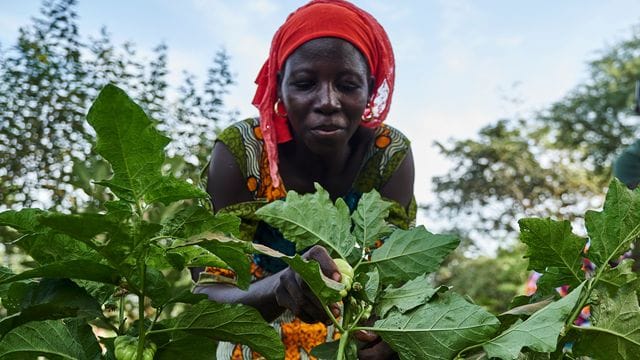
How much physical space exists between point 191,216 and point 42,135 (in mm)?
3745

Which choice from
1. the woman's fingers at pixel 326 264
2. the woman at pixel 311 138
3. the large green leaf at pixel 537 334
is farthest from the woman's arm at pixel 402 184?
the large green leaf at pixel 537 334

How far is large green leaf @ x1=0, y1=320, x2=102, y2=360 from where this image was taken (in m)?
0.76

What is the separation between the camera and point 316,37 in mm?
1807

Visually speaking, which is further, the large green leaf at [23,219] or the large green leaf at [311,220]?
the large green leaf at [311,220]

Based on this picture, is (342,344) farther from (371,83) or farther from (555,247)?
(371,83)

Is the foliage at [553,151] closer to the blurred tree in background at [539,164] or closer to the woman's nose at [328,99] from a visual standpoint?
the blurred tree in background at [539,164]

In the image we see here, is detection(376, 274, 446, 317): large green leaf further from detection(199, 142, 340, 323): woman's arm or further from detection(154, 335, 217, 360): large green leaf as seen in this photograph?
detection(154, 335, 217, 360): large green leaf

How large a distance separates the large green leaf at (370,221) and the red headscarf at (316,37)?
0.95 m

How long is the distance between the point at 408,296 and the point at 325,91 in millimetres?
971

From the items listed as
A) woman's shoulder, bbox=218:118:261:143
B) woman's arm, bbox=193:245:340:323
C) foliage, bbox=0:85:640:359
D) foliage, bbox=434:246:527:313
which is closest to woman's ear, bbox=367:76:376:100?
woman's shoulder, bbox=218:118:261:143

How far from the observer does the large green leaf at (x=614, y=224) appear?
798 mm

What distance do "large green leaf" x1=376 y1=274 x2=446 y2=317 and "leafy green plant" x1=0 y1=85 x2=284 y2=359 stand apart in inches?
5.5

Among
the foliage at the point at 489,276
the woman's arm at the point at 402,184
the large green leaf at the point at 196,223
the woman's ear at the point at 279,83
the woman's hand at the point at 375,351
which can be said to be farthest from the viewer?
the foliage at the point at 489,276

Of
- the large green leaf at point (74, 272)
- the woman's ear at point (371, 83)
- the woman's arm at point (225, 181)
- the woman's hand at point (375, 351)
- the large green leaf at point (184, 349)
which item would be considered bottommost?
the woman's hand at point (375, 351)
